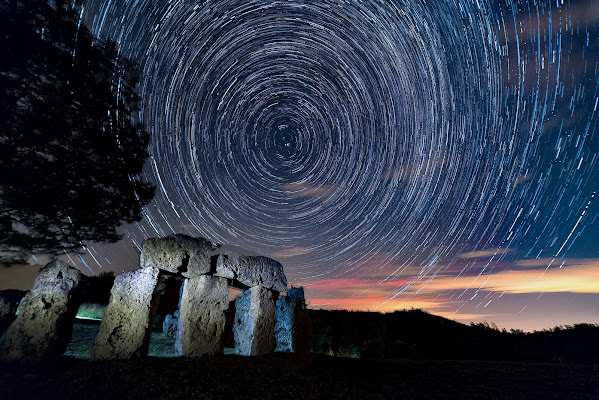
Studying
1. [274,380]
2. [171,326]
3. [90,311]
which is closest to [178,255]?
[274,380]

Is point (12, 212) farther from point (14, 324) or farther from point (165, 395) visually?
point (165, 395)

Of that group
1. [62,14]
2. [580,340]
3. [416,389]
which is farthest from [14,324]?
[580,340]

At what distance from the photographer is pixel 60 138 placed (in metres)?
12.2

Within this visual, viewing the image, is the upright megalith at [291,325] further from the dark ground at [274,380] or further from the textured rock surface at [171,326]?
the textured rock surface at [171,326]

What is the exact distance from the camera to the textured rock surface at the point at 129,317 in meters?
8.10

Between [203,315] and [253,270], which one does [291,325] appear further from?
[203,315]

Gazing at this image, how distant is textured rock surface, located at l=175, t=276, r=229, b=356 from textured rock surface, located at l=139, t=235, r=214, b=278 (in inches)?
15.2

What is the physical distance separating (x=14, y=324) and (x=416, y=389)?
9.25 m

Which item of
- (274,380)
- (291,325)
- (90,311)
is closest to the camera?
(274,380)

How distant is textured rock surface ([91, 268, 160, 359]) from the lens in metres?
8.10

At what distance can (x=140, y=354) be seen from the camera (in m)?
8.17

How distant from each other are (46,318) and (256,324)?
5229 millimetres

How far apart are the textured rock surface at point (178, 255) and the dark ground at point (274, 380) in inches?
100

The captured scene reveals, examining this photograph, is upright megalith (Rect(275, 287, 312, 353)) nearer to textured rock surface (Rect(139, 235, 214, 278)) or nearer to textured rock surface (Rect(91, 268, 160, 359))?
textured rock surface (Rect(139, 235, 214, 278))
